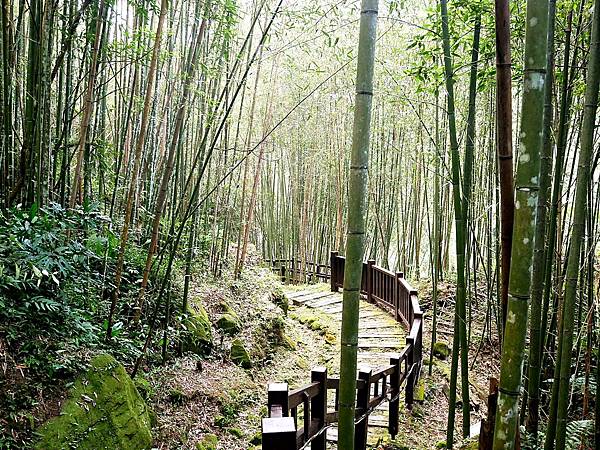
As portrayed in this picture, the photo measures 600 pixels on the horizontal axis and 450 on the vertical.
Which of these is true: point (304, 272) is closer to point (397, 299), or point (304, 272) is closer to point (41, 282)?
point (397, 299)

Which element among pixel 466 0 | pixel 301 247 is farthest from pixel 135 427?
pixel 301 247

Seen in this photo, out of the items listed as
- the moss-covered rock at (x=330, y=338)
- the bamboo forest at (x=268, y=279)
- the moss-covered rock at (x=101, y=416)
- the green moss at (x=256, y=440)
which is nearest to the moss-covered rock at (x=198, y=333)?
the bamboo forest at (x=268, y=279)

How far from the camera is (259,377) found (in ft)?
16.8

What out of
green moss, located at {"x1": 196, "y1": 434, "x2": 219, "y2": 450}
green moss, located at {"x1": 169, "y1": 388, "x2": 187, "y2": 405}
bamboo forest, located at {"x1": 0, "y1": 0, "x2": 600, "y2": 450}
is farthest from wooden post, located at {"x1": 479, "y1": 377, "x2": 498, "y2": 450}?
green moss, located at {"x1": 169, "y1": 388, "x2": 187, "y2": 405}

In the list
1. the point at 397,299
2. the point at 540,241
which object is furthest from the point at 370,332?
the point at 540,241

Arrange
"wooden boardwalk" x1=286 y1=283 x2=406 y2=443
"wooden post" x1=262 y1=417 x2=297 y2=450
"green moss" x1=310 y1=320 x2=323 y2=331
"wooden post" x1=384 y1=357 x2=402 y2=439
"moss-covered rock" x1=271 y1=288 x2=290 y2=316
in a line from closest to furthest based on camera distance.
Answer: "wooden post" x1=262 y1=417 x2=297 y2=450 → "wooden post" x1=384 y1=357 x2=402 y2=439 → "wooden boardwalk" x1=286 y1=283 x2=406 y2=443 → "green moss" x1=310 y1=320 x2=323 y2=331 → "moss-covered rock" x1=271 y1=288 x2=290 y2=316

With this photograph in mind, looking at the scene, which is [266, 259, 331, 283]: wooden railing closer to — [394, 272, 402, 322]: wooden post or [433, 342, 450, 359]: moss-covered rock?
[394, 272, 402, 322]: wooden post

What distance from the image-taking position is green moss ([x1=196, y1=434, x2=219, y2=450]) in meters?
3.57

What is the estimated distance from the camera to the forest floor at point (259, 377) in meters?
3.77

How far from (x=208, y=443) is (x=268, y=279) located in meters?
3.85

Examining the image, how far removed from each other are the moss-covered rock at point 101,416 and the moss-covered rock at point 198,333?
1.41 metres

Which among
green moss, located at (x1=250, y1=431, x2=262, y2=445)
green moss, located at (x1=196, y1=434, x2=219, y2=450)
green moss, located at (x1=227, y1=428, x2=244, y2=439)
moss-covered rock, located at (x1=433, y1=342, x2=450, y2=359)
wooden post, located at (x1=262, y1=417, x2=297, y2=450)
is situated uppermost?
wooden post, located at (x1=262, y1=417, x2=297, y2=450)

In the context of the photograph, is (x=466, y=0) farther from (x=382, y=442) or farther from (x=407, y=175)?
(x=407, y=175)

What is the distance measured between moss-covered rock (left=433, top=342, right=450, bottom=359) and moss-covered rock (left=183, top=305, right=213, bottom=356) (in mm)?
2571
